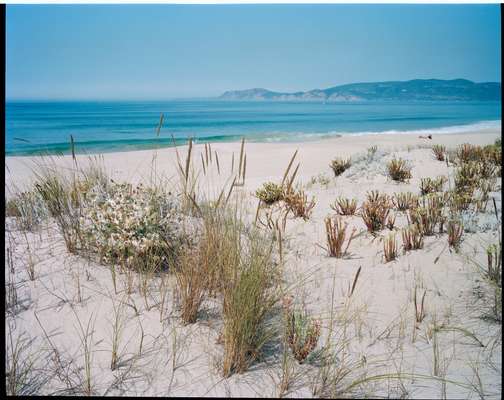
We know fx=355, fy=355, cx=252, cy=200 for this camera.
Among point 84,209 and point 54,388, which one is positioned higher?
point 84,209

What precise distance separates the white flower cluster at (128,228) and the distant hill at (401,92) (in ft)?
9.48

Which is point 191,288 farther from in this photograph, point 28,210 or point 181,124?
point 181,124

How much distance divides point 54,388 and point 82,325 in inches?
14.4

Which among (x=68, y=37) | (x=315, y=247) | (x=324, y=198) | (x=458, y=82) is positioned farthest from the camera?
(x=324, y=198)

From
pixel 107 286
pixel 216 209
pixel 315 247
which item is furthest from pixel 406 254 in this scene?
pixel 107 286

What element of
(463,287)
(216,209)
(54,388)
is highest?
(216,209)

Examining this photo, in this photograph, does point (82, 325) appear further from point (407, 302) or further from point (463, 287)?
point (463, 287)

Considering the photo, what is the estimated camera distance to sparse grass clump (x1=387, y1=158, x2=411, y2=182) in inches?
216

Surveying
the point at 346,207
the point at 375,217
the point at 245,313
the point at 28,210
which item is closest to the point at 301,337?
the point at 245,313

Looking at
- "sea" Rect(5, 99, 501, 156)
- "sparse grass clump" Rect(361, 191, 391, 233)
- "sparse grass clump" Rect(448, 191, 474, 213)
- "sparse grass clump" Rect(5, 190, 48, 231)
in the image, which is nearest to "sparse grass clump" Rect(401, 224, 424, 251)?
"sparse grass clump" Rect(361, 191, 391, 233)

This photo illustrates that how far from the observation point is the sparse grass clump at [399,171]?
5477mm

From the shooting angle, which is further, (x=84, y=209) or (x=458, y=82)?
(x=458, y=82)

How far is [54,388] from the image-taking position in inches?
74.0

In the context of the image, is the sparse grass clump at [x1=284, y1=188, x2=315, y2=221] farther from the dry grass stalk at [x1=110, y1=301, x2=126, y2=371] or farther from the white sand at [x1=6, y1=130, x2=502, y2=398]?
the dry grass stalk at [x1=110, y1=301, x2=126, y2=371]
